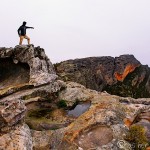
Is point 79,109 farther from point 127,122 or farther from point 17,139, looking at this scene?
point 17,139

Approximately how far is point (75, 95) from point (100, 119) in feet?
28.7

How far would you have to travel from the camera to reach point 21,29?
47.7 metres

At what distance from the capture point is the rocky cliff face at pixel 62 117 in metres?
26.5

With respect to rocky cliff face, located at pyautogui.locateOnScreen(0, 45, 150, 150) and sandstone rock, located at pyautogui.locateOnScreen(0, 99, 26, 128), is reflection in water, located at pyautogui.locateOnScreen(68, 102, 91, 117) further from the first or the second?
sandstone rock, located at pyautogui.locateOnScreen(0, 99, 26, 128)

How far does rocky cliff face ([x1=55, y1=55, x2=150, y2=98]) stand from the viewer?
88500mm

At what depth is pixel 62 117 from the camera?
33156 millimetres

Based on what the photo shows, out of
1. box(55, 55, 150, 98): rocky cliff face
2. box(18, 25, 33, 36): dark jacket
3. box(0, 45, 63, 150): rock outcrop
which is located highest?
box(18, 25, 33, 36): dark jacket

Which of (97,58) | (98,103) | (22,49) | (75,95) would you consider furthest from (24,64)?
(97,58)

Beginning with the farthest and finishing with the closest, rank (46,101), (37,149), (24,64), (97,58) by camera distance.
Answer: (97,58)
(24,64)
(46,101)
(37,149)

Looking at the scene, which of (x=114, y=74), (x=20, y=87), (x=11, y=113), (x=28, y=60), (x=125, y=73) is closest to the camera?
(x=11, y=113)

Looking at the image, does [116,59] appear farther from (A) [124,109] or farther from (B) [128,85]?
(A) [124,109]

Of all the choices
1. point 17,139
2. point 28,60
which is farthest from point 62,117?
point 28,60

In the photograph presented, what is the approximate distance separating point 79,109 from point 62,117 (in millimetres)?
2288

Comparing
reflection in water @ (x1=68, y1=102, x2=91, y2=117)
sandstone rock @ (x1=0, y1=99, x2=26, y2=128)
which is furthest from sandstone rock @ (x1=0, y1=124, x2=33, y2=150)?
reflection in water @ (x1=68, y1=102, x2=91, y2=117)
